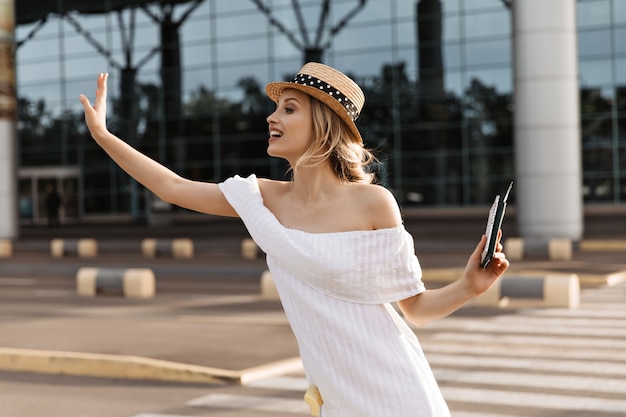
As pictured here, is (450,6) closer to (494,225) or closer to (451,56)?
(451,56)

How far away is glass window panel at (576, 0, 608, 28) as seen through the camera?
39.1 m

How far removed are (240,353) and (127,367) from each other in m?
1.35

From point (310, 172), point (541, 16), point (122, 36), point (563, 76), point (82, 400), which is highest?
point (122, 36)

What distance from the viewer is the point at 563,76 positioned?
24.8 metres

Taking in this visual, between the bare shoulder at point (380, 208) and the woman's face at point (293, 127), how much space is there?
0.26m

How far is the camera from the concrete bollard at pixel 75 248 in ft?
87.9

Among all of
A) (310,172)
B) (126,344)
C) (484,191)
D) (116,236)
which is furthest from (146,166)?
(484,191)

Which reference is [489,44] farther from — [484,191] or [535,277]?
[535,277]

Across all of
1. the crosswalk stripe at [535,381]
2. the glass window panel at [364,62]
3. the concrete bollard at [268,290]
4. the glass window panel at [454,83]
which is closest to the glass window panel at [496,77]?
the glass window panel at [454,83]

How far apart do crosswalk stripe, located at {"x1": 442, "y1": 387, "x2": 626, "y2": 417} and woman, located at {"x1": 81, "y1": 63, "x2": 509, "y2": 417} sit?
174 inches

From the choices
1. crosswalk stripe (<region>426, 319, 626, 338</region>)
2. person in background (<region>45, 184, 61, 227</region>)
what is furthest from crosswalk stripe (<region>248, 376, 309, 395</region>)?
person in background (<region>45, 184, 61, 227</region>)

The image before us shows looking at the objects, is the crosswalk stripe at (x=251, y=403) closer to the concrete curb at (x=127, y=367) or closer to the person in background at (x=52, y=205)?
the concrete curb at (x=127, y=367)

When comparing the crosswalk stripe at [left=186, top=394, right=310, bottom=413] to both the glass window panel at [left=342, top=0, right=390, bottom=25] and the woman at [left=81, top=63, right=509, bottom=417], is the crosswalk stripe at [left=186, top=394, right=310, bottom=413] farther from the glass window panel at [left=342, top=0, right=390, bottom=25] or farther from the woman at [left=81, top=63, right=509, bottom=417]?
the glass window panel at [left=342, top=0, right=390, bottom=25]

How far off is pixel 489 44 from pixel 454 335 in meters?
31.8
